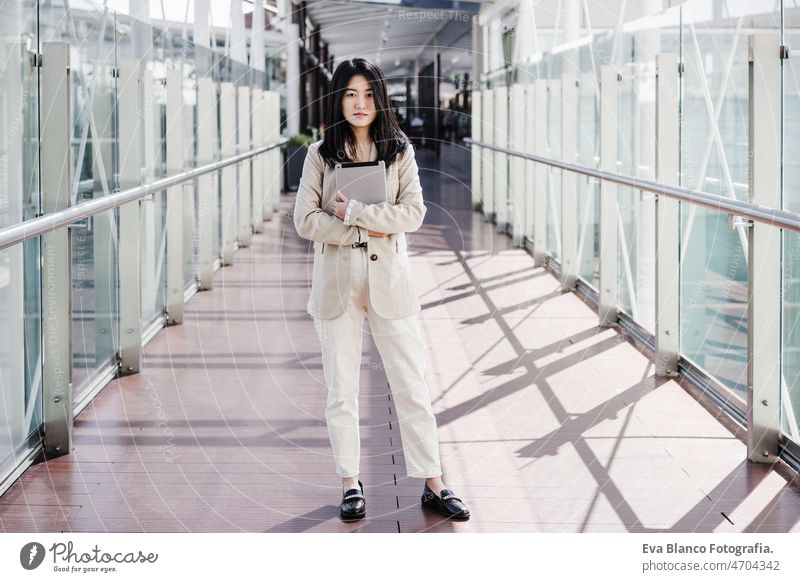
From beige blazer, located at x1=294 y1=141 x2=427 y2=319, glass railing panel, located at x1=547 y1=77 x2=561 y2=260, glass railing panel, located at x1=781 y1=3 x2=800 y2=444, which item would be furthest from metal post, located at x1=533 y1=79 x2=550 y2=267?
beige blazer, located at x1=294 y1=141 x2=427 y2=319

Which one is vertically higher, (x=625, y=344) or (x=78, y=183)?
(x=78, y=183)

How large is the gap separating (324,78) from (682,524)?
25549mm

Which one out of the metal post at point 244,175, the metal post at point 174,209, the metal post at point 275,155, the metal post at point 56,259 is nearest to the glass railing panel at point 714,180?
the metal post at point 56,259

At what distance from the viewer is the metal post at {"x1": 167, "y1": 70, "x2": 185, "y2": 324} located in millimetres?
6742

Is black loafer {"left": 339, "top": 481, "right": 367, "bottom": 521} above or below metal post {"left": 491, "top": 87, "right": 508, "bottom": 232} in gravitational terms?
below

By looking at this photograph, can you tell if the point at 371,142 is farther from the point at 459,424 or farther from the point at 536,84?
the point at 536,84

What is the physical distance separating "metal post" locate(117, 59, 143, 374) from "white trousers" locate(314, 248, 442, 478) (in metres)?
2.29

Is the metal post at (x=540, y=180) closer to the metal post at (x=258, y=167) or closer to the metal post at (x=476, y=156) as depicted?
the metal post at (x=258, y=167)

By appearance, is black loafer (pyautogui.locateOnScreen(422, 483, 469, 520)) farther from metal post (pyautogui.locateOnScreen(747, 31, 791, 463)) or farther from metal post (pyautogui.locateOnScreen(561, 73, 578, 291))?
metal post (pyautogui.locateOnScreen(561, 73, 578, 291))

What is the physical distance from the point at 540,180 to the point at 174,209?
3848 mm

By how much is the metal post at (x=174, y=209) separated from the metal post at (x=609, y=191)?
2.37m

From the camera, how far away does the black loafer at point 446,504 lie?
3.36 metres
